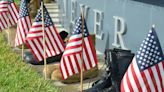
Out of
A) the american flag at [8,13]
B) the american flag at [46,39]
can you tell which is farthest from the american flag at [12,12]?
the american flag at [46,39]

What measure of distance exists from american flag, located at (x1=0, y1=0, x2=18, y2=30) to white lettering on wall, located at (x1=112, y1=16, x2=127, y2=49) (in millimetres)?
3655

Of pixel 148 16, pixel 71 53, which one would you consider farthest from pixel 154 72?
pixel 148 16

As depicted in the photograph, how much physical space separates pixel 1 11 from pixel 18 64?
3085 mm

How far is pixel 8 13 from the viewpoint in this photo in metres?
14.4

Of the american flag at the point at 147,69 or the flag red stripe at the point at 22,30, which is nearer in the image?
the american flag at the point at 147,69

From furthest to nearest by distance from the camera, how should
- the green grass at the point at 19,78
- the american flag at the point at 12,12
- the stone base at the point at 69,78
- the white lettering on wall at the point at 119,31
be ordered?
the american flag at the point at 12,12
the white lettering on wall at the point at 119,31
the stone base at the point at 69,78
the green grass at the point at 19,78

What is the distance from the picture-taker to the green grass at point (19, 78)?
33.3ft

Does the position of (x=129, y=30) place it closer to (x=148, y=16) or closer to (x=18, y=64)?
(x=148, y=16)

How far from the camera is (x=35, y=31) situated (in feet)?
36.8

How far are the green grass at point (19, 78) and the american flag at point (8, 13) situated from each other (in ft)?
5.30

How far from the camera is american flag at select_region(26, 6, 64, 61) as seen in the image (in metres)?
11.0

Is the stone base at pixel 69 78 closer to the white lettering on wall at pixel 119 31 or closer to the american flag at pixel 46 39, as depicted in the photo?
the american flag at pixel 46 39

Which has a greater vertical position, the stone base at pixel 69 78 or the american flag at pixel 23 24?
the american flag at pixel 23 24

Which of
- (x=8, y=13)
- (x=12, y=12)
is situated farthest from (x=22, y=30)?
(x=8, y=13)
